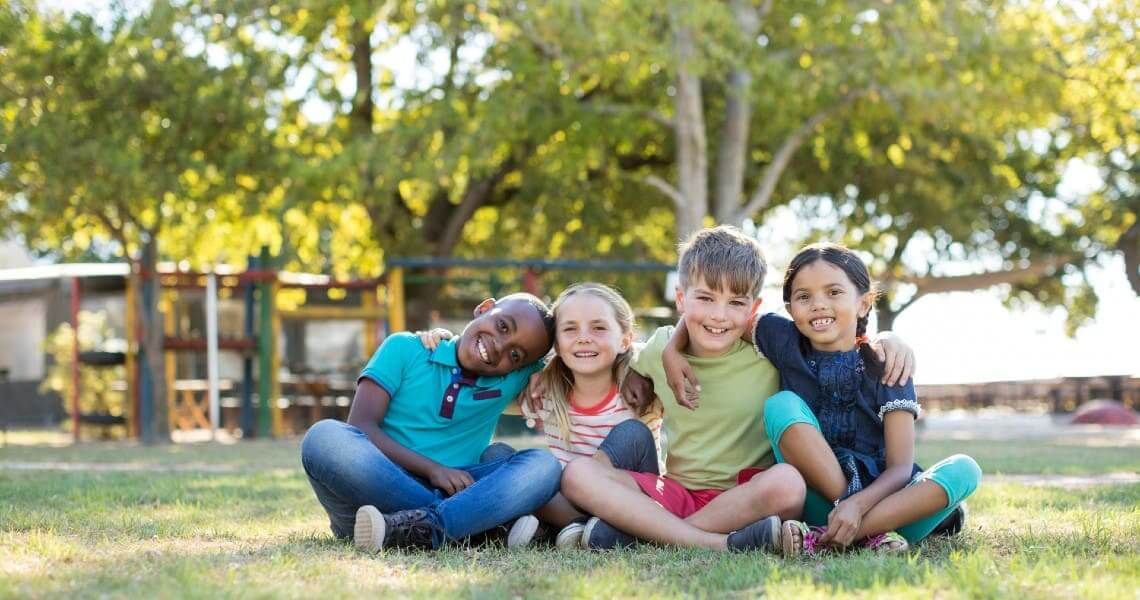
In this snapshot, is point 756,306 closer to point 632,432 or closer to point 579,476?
point 632,432

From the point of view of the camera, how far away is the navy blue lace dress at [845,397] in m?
4.41

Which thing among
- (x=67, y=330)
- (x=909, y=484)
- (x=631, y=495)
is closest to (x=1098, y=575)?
(x=909, y=484)

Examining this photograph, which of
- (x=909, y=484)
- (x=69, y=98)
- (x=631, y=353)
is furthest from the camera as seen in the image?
(x=69, y=98)

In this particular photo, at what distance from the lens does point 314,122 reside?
54.7 feet

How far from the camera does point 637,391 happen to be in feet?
15.7

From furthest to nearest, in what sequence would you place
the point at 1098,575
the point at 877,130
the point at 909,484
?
the point at 877,130 < the point at 909,484 < the point at 1098,575

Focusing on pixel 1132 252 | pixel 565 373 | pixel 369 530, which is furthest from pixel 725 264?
pixel 1132 252

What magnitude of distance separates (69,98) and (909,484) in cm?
1209

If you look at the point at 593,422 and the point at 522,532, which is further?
the point at 593,422

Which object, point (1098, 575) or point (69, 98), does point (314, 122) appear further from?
point (1098, 575)

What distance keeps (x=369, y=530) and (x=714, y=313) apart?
56.1 inches

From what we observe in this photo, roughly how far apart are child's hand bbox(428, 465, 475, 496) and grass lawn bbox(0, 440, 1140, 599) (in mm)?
315

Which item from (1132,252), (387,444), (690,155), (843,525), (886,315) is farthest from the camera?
(886,315)

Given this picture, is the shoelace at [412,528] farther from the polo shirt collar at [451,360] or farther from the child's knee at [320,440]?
the polo shirt collar at [451,360]
